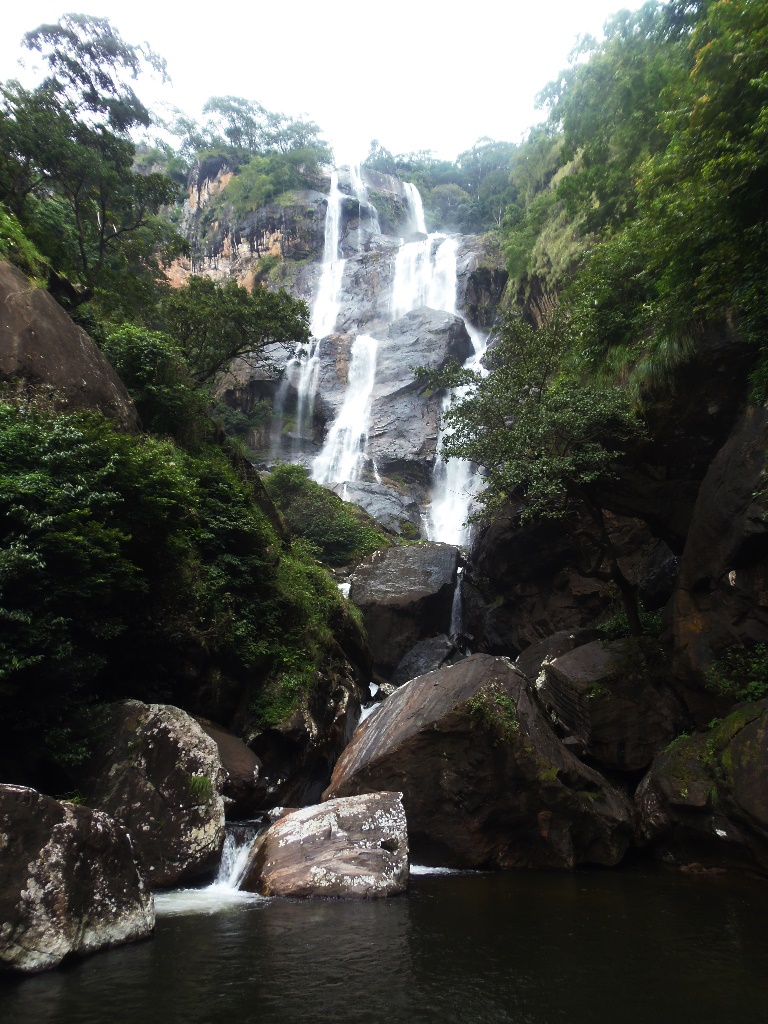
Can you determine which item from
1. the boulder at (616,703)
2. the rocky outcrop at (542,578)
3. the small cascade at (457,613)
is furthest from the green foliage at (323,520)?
the boulder at (616,703)

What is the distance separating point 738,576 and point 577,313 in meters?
7.08

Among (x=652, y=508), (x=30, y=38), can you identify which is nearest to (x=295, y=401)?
(x=30, y=38)

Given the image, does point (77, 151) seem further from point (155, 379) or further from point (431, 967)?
point (431, 967)

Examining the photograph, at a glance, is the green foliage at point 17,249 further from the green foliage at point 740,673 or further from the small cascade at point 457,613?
the small cascade at point 457,613

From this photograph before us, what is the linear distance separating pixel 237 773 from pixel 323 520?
16.6 m

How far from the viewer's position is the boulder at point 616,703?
10727 millimetres

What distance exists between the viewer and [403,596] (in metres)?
20.2

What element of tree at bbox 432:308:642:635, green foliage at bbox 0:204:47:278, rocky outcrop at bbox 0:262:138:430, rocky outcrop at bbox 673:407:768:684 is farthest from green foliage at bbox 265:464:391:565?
rocky outcrop at bbox 673:407:768:684

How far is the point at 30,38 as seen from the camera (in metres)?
16.8

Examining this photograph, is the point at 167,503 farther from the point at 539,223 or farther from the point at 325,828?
the point at 539,223

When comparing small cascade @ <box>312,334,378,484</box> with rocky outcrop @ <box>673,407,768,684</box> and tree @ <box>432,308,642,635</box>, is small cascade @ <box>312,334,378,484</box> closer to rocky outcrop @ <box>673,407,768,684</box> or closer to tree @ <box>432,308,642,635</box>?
tree @ <box>432,308,642,635</box>

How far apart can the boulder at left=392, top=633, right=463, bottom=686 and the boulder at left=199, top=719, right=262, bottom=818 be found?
9.55m

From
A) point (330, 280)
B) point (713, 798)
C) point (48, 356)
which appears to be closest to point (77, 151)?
point (48, 356)

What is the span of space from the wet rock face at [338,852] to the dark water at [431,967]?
0.29 metres
